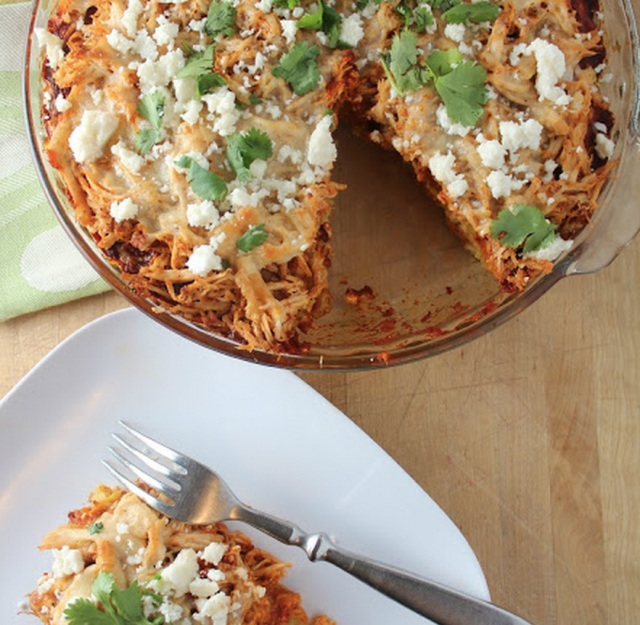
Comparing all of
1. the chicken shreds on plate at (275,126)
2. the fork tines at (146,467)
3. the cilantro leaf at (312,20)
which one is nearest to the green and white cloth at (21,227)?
the fork tines at (146,467)

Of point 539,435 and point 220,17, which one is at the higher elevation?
point 220,17

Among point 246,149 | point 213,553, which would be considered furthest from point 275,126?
point 213,553

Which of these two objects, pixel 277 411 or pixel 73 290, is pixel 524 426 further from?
pixel 73 290

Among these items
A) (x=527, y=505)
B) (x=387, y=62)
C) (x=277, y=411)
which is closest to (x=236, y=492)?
(x=277, y=411)

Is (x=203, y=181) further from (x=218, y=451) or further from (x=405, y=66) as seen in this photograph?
Result: (x=218, y=451)

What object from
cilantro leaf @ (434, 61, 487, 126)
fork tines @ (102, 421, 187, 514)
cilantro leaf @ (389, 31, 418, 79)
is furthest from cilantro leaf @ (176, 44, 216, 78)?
fork tines @ (102, 421, 187, 514)

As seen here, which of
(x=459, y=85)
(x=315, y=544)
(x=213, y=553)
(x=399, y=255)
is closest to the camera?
(x=459, y=85)

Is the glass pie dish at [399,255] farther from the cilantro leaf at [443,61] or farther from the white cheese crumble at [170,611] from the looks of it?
the white cheese crumble at [170,611]
